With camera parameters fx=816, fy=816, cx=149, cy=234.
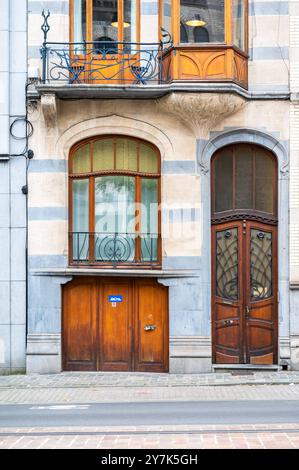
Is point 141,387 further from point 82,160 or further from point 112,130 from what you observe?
point 112,130

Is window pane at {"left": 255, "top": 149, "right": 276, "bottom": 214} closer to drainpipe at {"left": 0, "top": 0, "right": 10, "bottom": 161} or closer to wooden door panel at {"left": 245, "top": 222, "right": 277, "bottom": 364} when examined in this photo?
wooden door panel at {"left": 245, "top": 222, "right": 277, "bottom": 364}

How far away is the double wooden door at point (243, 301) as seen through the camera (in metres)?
17.6

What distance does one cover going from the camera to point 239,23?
685 inches

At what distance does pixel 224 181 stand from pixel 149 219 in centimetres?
183

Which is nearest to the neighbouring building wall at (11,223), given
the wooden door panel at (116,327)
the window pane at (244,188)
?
the wooden door panel at (116,327)

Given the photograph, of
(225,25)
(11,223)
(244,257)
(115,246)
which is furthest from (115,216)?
(225,25)

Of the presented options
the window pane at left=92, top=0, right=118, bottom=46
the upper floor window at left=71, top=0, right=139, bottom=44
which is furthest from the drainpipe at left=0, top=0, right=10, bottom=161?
the window pane at left=92, top=0, right=118, bottom=46

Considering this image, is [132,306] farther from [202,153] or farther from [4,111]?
[4,111]

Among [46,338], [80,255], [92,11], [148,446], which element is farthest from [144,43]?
[148,446]

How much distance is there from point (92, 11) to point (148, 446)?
10.8 metres

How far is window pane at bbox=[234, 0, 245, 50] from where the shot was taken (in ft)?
56.7

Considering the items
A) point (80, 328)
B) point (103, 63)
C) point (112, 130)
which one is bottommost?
point (80, 328)

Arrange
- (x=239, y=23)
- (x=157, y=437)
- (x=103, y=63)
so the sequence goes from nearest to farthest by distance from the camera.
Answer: (x=157, y=437), (x=239, y=23), (x=103, y=63)

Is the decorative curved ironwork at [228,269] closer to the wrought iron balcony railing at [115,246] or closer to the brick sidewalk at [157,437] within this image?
the wrought iron balcony railing at [115,246]
